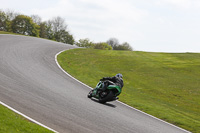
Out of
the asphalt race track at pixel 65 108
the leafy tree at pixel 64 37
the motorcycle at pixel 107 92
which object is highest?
the leafy tree at pixel 64 37

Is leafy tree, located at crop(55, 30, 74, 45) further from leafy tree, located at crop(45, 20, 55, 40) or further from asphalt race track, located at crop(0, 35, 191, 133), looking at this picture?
asphalt race track, located at crop(0, 35, 191, 133)

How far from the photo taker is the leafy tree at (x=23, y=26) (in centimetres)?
8131

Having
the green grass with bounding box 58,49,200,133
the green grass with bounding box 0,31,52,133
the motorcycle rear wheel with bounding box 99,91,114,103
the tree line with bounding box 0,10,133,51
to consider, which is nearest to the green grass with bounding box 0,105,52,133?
the green grass with bounding box 0,31,52,133

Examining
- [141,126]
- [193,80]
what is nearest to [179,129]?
[141,126]

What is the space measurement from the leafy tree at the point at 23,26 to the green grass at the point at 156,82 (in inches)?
2340

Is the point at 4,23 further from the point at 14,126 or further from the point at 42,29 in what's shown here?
the point at 14,126

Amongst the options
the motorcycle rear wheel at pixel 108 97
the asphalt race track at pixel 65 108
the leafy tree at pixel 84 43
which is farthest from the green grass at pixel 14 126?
the leafy tree at pixel 84 43

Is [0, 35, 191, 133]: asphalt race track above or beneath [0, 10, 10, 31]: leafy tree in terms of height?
beneath

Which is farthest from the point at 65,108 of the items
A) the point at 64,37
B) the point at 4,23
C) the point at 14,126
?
the point at 64,37

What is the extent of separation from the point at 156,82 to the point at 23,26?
233ft

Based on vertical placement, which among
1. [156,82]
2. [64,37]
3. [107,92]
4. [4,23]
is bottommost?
[156,82]

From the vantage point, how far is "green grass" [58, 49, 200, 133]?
13.0m

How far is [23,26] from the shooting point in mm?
83312

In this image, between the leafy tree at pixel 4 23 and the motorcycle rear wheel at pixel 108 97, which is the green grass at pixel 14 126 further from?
the leafy tree at pixel 4 23
